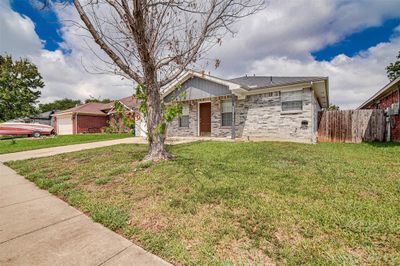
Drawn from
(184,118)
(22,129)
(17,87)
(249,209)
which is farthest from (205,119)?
(17,87)

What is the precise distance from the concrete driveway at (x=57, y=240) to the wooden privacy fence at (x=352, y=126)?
38.7 ft

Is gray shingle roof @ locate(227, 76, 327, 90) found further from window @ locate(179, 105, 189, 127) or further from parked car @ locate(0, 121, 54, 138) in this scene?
parked car @ locate(0, 121, 54, 138)

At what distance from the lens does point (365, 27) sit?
10492 millimetres

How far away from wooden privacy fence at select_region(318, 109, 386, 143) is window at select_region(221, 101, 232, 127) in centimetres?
515

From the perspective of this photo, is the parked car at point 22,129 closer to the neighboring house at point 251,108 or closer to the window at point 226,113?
the neighboring house at point 251,108

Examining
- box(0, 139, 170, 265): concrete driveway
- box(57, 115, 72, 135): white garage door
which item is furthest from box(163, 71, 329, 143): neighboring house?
box(57, 115, 72, 135): white garage door

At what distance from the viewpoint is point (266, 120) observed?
984 cm

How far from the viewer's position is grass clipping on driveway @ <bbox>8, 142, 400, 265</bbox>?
5.86ft

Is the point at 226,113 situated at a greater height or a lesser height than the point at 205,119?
greater

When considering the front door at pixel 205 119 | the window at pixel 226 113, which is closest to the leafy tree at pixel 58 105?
the front door at pixel 205 119

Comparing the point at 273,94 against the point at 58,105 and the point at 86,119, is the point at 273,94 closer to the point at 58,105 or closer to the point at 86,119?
the point at 86,119

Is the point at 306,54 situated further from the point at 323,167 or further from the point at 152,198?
the point at 152,198

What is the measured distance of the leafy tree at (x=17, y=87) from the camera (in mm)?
24766

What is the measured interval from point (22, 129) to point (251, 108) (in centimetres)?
2207
